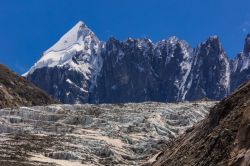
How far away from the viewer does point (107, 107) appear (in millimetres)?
131000

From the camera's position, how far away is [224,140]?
38844 mm

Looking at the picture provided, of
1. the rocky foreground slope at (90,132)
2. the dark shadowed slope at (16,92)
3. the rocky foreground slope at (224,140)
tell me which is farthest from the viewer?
the dark shadowed slope at (16,92)

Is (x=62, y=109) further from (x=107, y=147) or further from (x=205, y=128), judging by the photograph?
(x=205, y=128)

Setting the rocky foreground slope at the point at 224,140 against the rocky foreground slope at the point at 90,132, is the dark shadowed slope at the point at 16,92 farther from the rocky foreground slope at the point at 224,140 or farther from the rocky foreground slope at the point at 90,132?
the rocky foreground slope at the point at 224,140

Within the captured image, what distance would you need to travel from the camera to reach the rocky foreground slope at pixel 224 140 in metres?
35.4

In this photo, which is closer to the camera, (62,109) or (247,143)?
(247,143)

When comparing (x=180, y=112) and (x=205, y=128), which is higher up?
(x=180, y=112)

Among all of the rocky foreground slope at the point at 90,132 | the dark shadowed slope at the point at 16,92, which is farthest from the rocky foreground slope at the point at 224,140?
the dark shadowed slope at the point at 16,92

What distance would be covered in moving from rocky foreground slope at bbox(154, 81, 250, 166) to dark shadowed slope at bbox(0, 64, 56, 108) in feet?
323

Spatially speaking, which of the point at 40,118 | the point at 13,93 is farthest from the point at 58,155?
the point at 13,93

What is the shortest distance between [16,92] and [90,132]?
63.4 m

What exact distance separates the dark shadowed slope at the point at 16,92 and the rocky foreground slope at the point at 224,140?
98.3m

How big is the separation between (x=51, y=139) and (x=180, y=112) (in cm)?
3769

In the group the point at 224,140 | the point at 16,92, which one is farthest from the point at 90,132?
the point at 224,140
